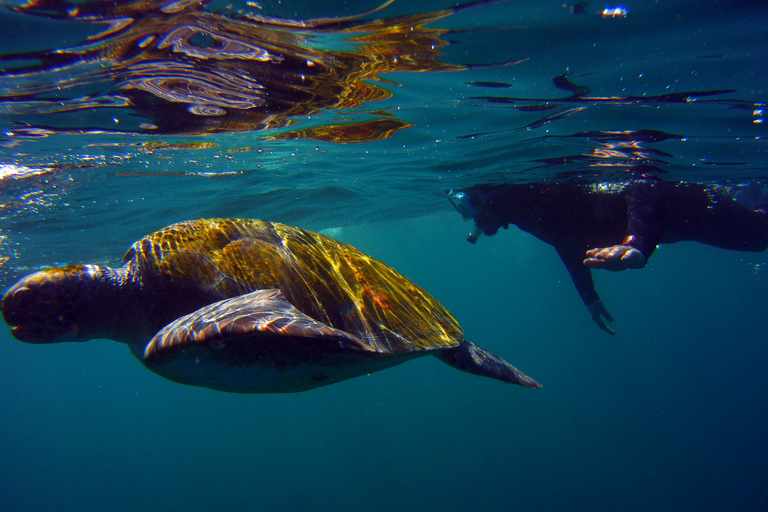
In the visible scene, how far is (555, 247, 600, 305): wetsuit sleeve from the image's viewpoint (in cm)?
866

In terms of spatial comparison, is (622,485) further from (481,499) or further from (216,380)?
(216,380)

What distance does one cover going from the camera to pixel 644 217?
20.6ft

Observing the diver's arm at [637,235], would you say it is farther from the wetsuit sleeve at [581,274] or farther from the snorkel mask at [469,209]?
the snorkel mask at [469,209]

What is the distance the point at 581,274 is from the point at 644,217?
109 inches

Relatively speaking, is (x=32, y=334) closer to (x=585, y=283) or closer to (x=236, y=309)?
(x=236, y=309)

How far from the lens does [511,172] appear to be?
12.0 m

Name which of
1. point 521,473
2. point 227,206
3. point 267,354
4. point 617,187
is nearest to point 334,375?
point 267,354

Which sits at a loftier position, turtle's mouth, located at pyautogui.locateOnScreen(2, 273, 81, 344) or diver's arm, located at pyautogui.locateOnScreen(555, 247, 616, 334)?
turtle's mouth, located at pyautogui.locateOnScreen(2, 273, 81, 344)

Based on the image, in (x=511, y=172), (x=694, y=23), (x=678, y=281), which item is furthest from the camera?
(x=678, y=281)

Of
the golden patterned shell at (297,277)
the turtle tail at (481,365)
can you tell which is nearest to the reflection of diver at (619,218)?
the turtle tail at (481,365)

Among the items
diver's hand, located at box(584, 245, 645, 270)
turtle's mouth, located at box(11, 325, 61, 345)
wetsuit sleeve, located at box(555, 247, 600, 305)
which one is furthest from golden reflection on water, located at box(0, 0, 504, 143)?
wetsuit sleeve, located at box(555, 247, 600, 305)

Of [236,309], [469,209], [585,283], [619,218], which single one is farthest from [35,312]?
[585,283]

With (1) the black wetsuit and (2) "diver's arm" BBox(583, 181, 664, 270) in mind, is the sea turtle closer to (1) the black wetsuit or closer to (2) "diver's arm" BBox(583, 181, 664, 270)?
(2) "diver's arm" BBox(583, 181, 664, 270)

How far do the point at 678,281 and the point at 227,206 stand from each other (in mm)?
97765
